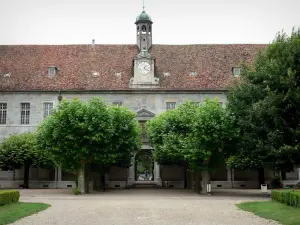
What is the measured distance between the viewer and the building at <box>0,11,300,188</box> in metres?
44.8

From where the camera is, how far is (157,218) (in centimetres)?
1777

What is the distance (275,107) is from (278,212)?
34.5 feet

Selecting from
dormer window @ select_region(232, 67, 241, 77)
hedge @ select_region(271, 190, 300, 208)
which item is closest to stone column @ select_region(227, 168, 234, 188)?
dormer window @ select_region(232, 67, 241, 77)

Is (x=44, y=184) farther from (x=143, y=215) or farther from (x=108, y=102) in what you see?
(x=143, y=215)

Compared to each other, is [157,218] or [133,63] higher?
[133,63]

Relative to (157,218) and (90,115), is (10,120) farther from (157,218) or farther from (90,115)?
(157,218)

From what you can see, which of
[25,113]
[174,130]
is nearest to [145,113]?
[174,130]

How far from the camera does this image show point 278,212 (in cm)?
1862

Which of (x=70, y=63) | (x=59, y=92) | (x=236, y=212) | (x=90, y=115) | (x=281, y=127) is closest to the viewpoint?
(x=236, y=212)

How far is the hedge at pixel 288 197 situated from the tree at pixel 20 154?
23.9 metres

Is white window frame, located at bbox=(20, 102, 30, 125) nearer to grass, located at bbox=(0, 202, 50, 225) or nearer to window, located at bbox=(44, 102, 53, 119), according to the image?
window, located at bbox=(44, 102, 53, 119)

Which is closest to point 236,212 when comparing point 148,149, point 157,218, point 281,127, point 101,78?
point 157,218

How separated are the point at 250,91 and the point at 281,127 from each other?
14.2 ft

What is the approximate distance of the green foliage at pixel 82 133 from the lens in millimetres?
32938
